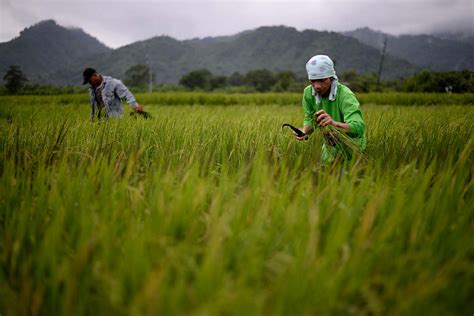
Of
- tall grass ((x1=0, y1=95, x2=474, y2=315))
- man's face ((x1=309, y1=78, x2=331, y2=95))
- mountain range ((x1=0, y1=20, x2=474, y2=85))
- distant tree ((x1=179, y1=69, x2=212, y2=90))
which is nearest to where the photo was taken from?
tall grass ((x1=0, y1=95, x2=474, y2=315))

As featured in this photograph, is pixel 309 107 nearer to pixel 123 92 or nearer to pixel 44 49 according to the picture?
pixel 123 92

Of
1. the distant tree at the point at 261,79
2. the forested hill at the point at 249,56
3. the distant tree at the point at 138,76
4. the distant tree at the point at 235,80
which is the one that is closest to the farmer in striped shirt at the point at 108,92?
the distant tree at the point at 261,79

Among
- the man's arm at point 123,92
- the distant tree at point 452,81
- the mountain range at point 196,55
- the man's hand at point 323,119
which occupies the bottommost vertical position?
the man's hand at point 323,119

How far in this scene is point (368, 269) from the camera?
0.93m

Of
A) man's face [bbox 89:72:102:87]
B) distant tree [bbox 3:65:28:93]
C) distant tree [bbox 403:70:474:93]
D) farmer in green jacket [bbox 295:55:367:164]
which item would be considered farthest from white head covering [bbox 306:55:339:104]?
distant tree [bbox 3:65:28:93]

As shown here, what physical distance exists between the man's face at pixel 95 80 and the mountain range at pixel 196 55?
11963cm

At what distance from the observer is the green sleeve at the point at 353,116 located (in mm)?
2217

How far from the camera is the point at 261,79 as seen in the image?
3356 inches

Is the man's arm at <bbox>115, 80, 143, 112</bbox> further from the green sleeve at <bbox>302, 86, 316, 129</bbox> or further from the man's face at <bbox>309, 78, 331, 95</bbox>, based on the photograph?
the man's face at <bbox>309, 78, 331, 95</bbox>

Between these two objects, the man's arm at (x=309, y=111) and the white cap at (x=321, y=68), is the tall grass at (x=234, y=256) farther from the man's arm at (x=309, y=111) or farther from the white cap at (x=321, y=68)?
the man's arm at (x=309, y=111)

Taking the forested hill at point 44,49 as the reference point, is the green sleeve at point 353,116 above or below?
below

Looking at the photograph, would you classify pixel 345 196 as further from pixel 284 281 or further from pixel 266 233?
pixel 284 281

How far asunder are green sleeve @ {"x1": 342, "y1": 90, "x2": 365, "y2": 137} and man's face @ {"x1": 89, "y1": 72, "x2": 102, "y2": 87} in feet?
14.2

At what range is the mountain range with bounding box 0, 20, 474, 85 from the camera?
128375 mm
